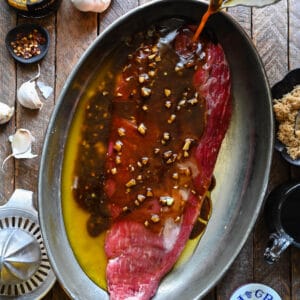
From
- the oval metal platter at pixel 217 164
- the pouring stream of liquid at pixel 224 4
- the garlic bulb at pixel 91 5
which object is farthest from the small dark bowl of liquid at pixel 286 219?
the garlic bulb at pixel 91 5

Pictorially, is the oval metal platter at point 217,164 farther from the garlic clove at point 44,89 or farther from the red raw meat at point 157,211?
the garlic clove at point 44,89

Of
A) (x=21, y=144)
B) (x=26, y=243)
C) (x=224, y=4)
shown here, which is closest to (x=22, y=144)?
(x=21, y=144)

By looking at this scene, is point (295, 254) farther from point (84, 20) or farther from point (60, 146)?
point (84, 20)

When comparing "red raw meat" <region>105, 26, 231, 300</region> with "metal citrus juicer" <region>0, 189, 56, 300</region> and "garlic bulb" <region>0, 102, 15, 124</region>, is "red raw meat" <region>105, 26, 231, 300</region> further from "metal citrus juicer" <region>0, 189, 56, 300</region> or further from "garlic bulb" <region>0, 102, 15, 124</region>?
"garlic bulb" <region>0, 102, 15, 124</region>

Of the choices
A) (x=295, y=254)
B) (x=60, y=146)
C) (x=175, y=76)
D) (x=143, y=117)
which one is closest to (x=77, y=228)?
(x=60, y=146)

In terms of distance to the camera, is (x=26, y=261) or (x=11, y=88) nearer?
(x=26, y=261)

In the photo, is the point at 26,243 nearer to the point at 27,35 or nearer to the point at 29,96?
the point at 29,96
